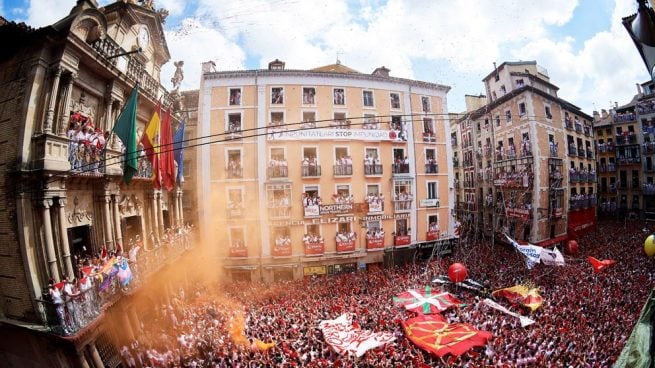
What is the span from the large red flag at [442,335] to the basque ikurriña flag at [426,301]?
0.94 meters

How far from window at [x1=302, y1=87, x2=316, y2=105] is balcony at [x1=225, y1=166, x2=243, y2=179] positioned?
724cm

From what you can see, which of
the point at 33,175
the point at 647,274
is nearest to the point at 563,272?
the point at 647,274

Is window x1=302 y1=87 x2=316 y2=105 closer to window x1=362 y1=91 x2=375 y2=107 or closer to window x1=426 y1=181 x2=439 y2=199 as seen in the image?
window x1=362 y1=91 x2=375 y2=107

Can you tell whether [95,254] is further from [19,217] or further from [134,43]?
[134,43]

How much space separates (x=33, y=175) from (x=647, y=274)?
28.2m

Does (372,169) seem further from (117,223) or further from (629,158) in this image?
(629,158)

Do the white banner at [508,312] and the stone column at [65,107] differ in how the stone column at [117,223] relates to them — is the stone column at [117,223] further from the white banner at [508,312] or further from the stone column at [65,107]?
the white banner at [508,312]

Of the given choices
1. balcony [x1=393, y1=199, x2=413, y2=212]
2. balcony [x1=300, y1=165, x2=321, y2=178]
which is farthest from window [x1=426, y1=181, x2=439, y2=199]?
balcony [x1=300, y1=165, x2=321, y2=178]

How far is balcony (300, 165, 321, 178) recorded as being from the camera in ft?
72.3

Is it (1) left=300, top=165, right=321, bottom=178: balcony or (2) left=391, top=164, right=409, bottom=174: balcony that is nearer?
(1) left=300, top=165, right=321, bottom=178: balcony

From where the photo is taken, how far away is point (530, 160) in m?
26.5

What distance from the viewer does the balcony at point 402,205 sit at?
23672 mm

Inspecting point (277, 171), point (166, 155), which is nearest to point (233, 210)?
point (277, 171)

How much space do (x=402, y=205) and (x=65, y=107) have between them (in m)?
20.9
